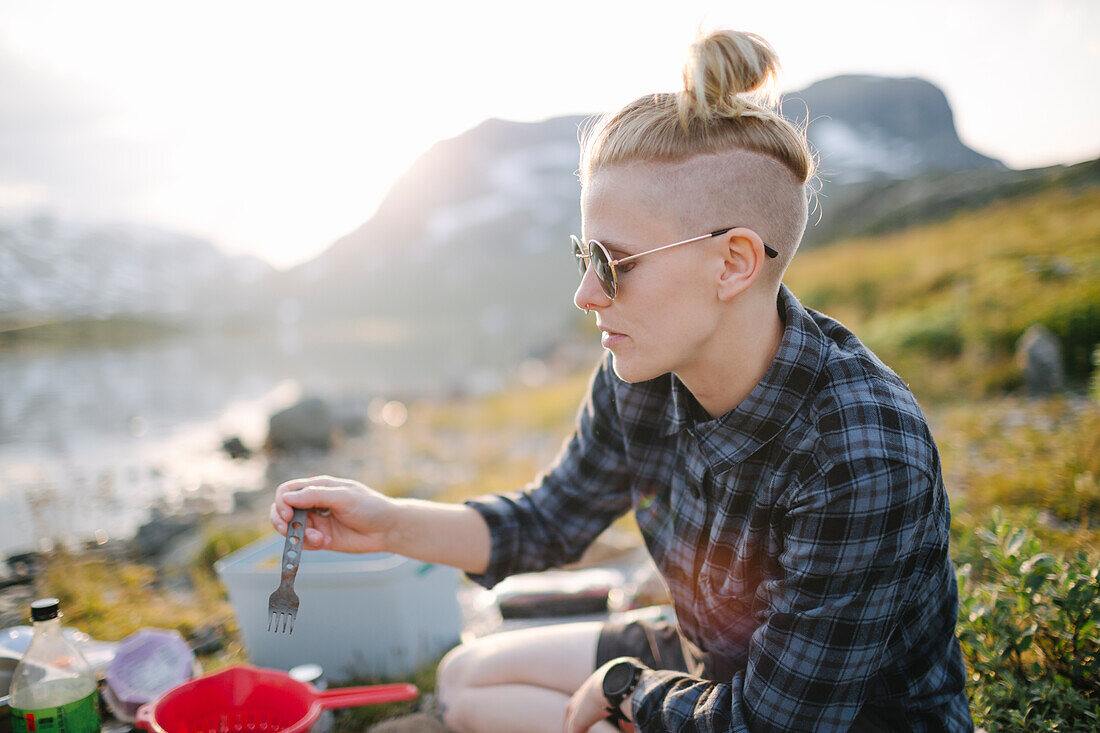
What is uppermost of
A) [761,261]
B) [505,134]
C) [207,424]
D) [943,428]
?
[505,134]

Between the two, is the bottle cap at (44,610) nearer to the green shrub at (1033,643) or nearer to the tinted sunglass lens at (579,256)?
the tinted sunglass lens at (579,256)

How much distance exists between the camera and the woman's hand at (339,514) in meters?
1.72

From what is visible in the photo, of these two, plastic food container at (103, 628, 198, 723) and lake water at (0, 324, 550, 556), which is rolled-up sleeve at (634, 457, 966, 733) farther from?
lake water at (0, 324, 550, 556)

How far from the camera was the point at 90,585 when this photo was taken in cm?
383

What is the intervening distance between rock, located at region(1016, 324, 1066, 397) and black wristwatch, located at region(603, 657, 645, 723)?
6165mm

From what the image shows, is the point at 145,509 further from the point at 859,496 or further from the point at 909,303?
the point at 909,303

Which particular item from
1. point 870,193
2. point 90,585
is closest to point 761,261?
point 90,585

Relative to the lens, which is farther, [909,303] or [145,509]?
[909,303]

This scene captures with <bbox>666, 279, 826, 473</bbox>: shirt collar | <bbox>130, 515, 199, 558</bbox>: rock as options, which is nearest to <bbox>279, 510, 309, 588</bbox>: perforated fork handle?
<bbox>666, 279, 826, 473</bbox>: shirt collar

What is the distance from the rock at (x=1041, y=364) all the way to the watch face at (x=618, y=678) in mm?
6172

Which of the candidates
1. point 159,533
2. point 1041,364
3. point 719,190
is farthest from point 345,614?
point 1041,364

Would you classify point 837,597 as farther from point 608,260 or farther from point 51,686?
point 51,686

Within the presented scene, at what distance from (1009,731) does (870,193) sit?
31.8m

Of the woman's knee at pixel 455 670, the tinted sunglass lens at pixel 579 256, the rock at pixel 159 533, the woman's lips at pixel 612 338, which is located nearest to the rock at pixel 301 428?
the rock at pixel 159 533
